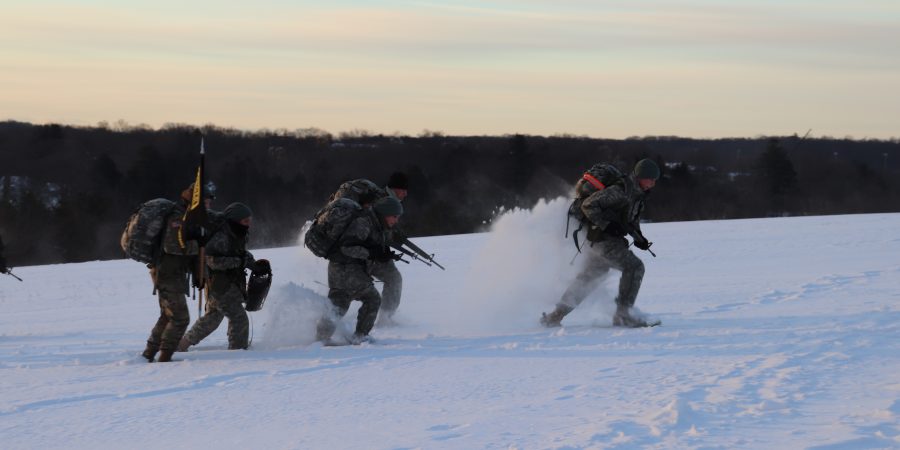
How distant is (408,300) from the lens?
1518 centimetres

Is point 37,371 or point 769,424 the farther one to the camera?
point 37,371

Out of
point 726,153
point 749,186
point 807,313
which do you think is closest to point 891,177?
point 749,186

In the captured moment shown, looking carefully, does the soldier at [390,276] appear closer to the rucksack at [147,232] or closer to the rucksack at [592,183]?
the rucksack at [592,183]

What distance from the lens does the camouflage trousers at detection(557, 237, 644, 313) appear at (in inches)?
432

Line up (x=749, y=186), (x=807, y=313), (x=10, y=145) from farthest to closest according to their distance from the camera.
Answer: (x=10, y=145), (x=749, y=186), (x=807, y=313)

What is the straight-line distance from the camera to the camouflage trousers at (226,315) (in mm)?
9906

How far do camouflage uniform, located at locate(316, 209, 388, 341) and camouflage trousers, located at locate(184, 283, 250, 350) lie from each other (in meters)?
0.71

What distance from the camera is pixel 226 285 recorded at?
9.90 metres

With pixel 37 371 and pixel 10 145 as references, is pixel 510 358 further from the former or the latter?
pixel 10 145

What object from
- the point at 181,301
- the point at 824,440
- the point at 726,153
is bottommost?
the point at 824,440

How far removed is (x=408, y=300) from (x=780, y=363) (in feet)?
25.3

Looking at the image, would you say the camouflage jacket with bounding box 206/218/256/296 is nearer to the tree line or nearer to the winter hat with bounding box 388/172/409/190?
the winter hat with bounding box 388/172/409/190

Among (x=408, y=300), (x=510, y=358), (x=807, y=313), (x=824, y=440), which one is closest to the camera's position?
(x=824, y=440)

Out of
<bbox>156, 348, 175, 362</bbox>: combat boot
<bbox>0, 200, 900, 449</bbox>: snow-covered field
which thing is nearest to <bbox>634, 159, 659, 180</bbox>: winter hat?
<bbox>0, 200, 900, 449</bbox>: snow-covered field
